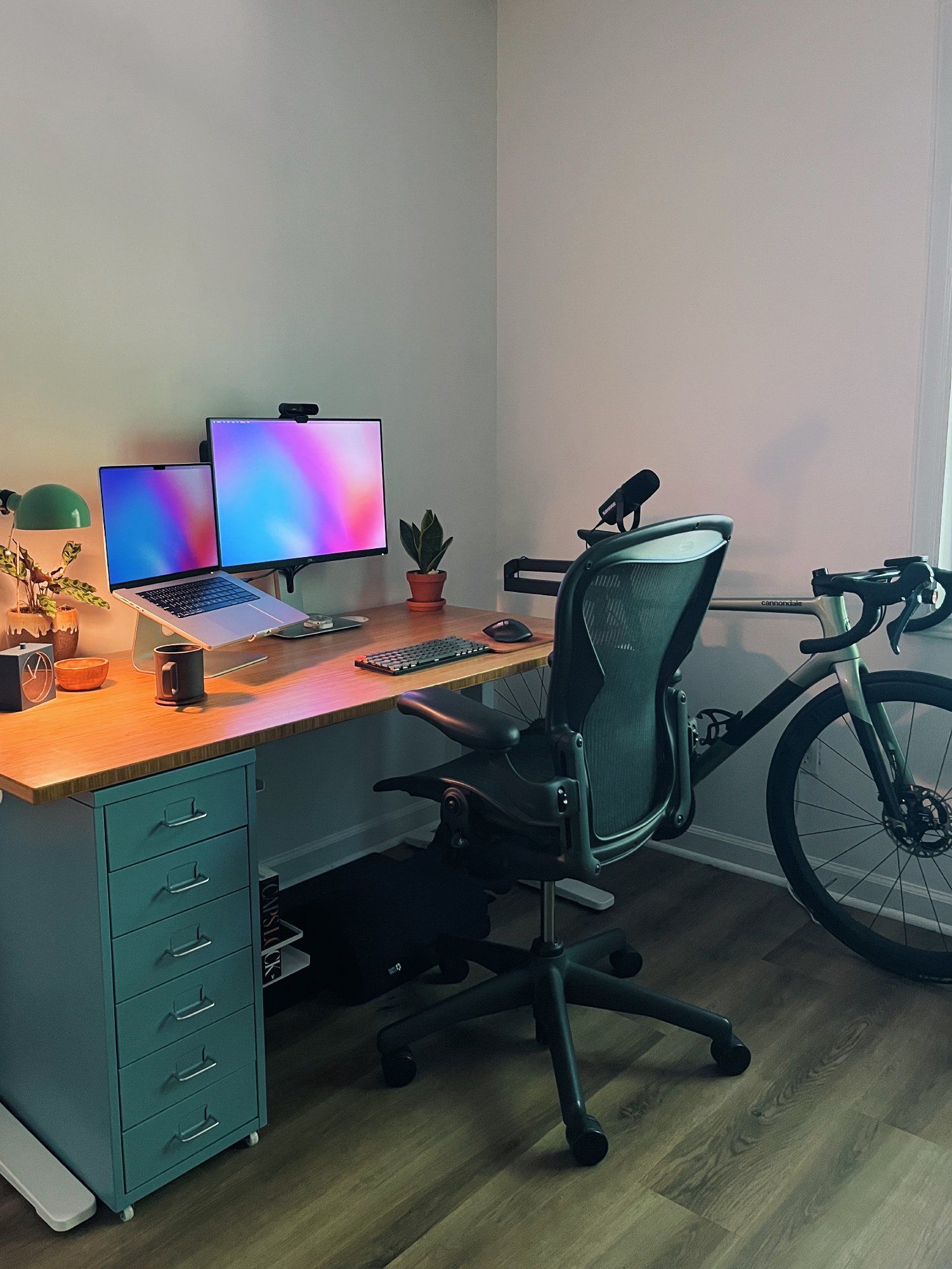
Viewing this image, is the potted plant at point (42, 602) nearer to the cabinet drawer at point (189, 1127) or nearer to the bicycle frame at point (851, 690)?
the cabinet drawer at point (189, 1127)

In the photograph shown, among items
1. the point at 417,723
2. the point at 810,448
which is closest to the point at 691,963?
the point at 417,723

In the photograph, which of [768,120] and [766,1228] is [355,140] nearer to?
[768,120]

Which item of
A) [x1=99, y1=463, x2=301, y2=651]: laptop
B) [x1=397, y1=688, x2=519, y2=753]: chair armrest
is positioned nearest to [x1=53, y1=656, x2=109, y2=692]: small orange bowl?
[x1=99, y1=463, x2=301, y2=651]: laptop

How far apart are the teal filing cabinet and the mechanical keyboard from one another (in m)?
0.48

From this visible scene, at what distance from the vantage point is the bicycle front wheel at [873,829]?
2.31 meters

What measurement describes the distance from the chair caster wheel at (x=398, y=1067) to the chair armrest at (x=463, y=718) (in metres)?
0.69

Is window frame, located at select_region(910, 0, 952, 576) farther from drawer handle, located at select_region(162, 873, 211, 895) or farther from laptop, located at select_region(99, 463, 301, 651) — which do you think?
drawer handle, located at select_region(162, 873, 211, 895)

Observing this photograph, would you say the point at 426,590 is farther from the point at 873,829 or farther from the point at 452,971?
the point at 873,829

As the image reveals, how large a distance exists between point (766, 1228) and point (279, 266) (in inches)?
92.4

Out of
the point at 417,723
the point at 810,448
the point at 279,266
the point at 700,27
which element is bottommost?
the point at 417,723

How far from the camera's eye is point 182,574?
2.23 m

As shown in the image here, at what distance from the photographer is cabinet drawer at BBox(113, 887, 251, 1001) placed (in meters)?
1.58

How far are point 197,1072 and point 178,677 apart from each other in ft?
2.23

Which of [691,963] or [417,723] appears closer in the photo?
[691,963]
